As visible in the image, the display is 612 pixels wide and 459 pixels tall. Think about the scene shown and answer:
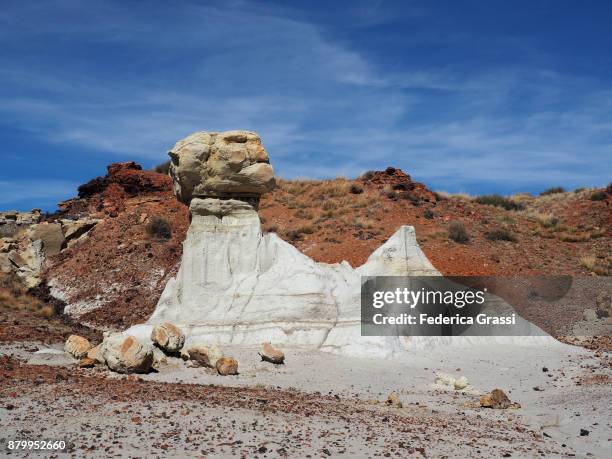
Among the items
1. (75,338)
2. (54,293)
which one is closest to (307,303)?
(75,338)

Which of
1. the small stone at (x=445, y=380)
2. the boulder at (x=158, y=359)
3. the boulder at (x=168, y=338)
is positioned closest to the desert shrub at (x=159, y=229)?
the boulder at (x=168, y=338)

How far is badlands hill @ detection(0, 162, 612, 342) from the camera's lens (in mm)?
26344

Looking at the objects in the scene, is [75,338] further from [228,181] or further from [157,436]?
[157,436]

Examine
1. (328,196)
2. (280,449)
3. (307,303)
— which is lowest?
(280,449)

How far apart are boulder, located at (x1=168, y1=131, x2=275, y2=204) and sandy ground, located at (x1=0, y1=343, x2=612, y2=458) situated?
4679 mm

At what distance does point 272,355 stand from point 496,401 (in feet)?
14.0

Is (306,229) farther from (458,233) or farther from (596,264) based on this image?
(596,264)

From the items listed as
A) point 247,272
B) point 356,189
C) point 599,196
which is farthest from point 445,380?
point 599,196

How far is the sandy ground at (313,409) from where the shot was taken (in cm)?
776

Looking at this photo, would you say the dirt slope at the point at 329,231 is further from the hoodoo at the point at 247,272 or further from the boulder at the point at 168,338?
the boulder at the point at 168,338

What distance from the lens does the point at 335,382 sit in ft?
39.3

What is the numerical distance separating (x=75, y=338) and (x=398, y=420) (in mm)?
7566

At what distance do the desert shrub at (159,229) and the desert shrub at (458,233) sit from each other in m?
12.6

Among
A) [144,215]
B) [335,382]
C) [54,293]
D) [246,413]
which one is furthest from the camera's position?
[144,215]
